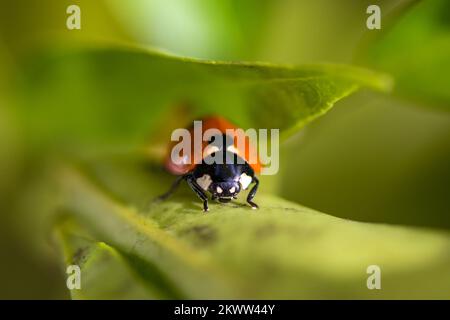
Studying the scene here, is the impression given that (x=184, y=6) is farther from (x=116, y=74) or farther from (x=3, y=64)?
(x=3, y=64)

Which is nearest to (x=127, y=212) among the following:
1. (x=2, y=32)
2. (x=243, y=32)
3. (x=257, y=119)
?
(x=257, y=119)

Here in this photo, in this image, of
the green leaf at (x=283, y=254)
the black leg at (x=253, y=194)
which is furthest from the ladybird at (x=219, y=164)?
the green leaf at (x=283, y=254)

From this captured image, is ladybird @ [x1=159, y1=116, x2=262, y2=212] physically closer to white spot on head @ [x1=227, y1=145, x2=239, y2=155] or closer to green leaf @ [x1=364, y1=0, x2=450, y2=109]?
white spot on head @ [x1=227, y1=145, x2=239, y2=155]

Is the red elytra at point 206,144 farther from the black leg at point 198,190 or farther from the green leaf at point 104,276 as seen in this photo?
the green leaf at point 104,276

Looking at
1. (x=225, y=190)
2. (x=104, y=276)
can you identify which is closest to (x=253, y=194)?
(x=225, y=190)

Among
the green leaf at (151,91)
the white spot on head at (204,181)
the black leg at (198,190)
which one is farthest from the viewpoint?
the white spot on head at (204,181)

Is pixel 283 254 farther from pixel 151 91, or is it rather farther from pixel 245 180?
pixel 151 91

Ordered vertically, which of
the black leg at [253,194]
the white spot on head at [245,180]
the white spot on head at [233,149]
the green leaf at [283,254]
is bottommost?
the green leaf at [283,254]
